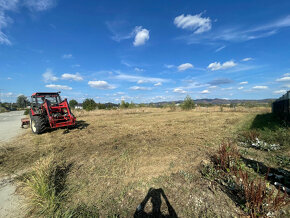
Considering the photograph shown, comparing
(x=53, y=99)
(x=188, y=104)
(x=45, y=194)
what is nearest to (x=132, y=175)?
(x=45, y=194)

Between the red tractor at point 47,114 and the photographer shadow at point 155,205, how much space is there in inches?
274

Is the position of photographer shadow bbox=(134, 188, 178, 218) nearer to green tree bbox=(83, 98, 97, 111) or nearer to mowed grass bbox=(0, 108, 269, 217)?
mowed grass bbox=(0, 108, 269, 217)

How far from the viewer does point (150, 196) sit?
230 cm

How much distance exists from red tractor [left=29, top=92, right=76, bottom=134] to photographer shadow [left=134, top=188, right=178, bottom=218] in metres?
6.95

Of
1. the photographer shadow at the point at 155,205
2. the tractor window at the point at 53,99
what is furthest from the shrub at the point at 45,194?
the tractor window at the point at 53,99

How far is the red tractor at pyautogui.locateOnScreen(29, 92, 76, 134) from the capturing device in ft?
22.8

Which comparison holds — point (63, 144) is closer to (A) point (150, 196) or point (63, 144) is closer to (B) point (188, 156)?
(A) point (150, 196)

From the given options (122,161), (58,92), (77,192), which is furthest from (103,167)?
(58,92)

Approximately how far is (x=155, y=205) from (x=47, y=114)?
27.0 feet

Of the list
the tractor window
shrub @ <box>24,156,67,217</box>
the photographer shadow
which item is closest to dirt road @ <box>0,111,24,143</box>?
the tractor window

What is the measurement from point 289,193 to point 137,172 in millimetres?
2946

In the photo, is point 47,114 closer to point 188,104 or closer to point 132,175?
point 132,175

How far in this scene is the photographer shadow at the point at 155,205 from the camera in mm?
1936

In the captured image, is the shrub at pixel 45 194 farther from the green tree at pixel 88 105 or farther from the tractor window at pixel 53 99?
the green tree at pixel 88 105
